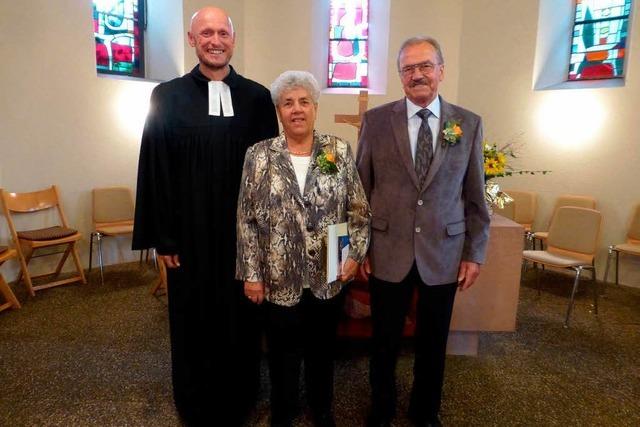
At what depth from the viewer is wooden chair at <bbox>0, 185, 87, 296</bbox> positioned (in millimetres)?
4219

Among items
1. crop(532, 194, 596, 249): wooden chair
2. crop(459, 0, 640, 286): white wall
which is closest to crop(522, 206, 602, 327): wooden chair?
crop(532, 194, 596, 249): wooden chair

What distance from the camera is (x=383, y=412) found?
7.27 ft

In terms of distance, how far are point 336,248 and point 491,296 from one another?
1.57 metres

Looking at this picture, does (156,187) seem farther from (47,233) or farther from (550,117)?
(550,117)

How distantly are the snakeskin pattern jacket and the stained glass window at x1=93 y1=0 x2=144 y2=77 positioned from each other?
13.9 ft

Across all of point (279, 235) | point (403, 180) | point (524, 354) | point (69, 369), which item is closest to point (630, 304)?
point (524, 354)

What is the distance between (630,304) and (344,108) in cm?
388

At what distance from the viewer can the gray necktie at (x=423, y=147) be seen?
1947 millimetres

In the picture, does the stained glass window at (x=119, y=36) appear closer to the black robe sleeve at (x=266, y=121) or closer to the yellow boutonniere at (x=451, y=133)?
the black robe sleeve at (x=266, y=121)

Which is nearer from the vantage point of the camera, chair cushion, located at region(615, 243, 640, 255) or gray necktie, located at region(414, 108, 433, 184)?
gray necktie, located at region(414, 108, 433, 184)

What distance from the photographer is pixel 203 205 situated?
84.7 inches

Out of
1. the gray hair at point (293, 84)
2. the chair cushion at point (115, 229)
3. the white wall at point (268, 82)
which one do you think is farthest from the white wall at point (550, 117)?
the gray hair at point (293, 84)

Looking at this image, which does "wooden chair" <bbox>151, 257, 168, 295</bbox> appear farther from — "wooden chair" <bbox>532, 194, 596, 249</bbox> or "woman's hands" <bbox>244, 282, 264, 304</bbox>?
"wooden chair" <bbox>532, 194, 596, 249</bbox>

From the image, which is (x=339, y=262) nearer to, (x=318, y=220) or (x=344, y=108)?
(x=318, y=220)
